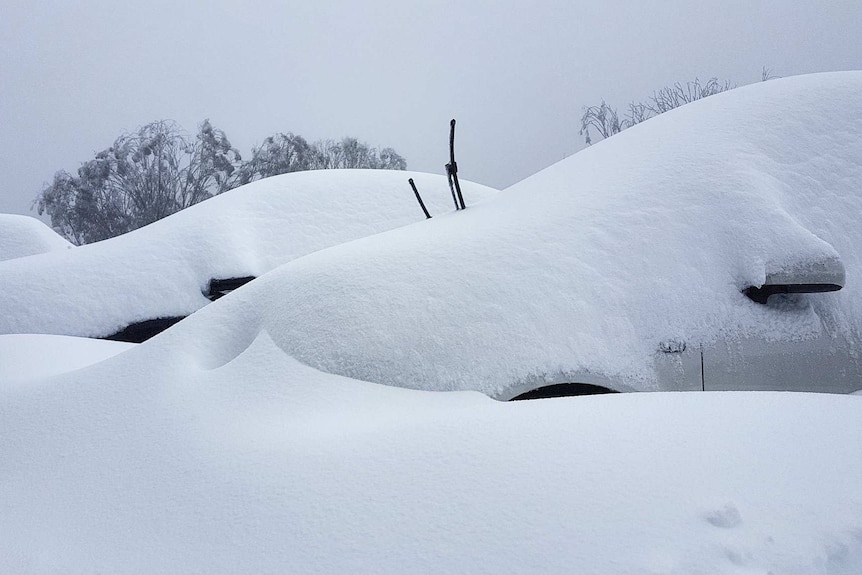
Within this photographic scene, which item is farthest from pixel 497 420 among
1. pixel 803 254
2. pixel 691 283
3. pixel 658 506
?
pixel 803 254

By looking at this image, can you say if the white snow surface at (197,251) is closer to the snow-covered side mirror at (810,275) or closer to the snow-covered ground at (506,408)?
the snow-covered ground at (506,408)

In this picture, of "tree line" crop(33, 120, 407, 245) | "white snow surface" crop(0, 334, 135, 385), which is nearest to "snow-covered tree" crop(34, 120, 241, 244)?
"tree line" crop(33, 120, 407, 245)

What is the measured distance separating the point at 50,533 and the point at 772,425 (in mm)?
1609

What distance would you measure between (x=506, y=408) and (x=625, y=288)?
856mm

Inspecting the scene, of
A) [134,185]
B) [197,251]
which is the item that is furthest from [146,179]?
[197,251]

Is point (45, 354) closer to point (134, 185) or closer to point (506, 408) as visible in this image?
point (506, 408)

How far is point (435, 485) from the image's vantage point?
120 cm

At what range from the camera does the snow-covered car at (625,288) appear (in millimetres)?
1958

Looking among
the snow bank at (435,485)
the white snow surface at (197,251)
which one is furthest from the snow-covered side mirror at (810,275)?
the white snow surface at (197,251)

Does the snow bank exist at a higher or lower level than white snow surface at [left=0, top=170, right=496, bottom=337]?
lower

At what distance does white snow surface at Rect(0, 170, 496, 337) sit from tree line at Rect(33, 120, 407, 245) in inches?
430

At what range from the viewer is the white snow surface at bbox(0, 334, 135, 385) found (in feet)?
8.64

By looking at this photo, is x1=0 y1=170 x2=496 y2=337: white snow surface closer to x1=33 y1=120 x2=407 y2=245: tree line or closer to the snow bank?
the snow bank

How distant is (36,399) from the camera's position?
201 centimetres
